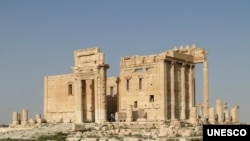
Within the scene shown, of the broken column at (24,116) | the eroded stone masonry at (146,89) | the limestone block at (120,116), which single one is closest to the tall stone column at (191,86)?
the eroded stone masonry at (146,89)

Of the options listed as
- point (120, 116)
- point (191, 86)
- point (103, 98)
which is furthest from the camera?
point (191, 86)

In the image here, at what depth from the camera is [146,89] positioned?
50.1 m

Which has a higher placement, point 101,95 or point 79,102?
point 101,95

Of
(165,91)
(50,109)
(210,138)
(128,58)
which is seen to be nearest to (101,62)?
(128,58)

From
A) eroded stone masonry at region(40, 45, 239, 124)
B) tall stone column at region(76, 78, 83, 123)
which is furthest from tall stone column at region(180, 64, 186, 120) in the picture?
tall stone column at region(76, 78, 83, 123)

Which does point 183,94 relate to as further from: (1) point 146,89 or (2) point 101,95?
(2) point 101,95

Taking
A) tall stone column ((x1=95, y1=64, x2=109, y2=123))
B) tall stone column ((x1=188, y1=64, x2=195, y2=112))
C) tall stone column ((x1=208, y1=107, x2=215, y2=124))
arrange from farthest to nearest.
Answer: tall stone column ((x1=188, y1=64, x2=195, y2=112)) < tall stone column ((x1=95, y1=64, x2=109, y2=123)) < tall stone column ((x1=208, y1=107, x2=215, y2=124))

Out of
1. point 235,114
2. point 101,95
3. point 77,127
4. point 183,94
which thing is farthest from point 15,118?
point 235,114

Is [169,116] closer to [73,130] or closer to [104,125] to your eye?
[104,125]

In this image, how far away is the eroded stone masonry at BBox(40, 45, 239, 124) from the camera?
160ft

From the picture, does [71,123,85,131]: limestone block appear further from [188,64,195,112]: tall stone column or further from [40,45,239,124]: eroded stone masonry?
[188,64,195,112]: tall stone column

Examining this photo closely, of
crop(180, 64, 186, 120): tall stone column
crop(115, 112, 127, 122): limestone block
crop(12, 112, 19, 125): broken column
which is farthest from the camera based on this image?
crop(12, 112, 19, 125): broken column

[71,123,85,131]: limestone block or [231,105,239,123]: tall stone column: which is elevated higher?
[231,105,239,123]: tall stone column

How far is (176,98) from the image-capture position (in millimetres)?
50344
